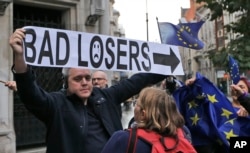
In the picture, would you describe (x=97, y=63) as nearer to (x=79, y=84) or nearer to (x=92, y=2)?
(x=79, y=84)

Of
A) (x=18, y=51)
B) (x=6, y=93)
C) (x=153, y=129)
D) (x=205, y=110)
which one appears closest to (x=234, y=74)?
(x=205, y=110)

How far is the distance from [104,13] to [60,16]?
1022 millimetres

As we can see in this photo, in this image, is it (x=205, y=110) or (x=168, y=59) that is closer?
(x=168, y=59)

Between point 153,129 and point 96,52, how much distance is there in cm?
129

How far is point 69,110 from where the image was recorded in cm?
289

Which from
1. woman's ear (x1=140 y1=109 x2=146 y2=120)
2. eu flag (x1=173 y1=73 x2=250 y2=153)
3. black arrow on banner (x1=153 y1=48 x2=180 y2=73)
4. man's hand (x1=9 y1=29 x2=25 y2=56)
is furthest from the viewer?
eu flag (x1=173 y1=73 x2=250 y2=153)

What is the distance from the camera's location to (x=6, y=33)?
7.12 m

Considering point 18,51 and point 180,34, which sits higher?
point 180,34

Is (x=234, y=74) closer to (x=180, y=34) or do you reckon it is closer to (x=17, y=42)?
(x=180, y=34)

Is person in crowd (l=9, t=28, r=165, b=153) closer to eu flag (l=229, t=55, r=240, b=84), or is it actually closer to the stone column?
eu flag (l=229, t=55, r=240, b=84)

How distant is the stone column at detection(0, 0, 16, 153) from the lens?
6.92 metres

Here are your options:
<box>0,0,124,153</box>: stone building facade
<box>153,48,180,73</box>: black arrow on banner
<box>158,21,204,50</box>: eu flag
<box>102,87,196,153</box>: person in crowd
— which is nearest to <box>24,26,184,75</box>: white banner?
<box>153,48,180,73</box>: black arrow on banner

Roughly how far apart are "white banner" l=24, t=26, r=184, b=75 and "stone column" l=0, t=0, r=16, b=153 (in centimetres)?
399

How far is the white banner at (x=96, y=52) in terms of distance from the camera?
296cm
